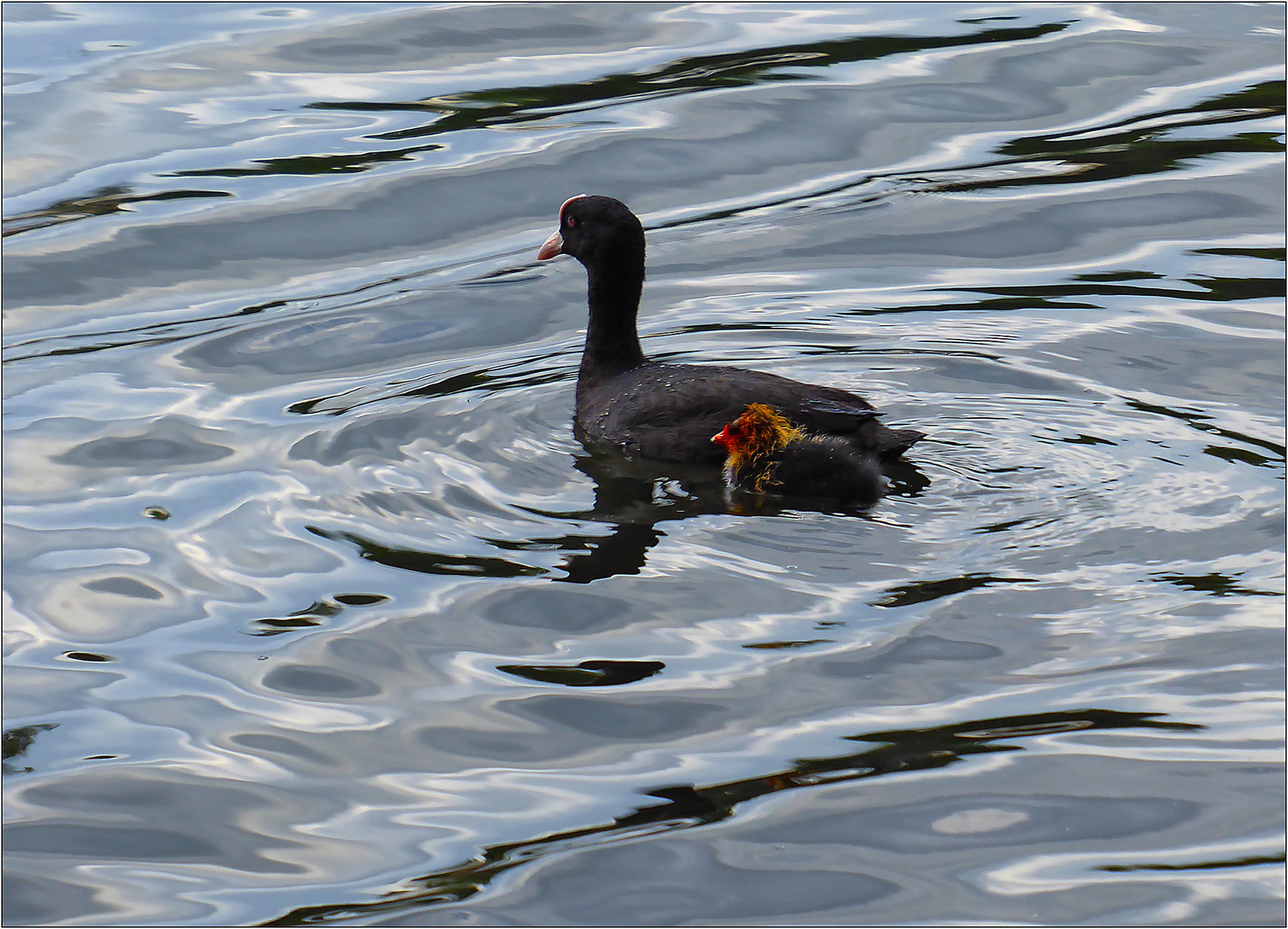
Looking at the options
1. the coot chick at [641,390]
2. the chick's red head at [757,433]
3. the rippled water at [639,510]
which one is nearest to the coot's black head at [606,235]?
the coot chick at [641,390]

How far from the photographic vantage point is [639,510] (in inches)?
275

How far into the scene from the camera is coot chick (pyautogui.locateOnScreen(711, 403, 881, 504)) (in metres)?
6.84

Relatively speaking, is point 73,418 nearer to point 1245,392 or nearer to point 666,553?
point 666,553

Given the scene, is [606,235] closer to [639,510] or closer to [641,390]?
[641,390]

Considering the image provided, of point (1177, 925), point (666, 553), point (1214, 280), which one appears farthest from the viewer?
→ point (1214, 280)

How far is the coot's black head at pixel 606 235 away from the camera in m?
8.36

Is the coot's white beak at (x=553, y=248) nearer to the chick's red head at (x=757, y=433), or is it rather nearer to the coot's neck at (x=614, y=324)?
the coot's neck at (x=614, y=324)

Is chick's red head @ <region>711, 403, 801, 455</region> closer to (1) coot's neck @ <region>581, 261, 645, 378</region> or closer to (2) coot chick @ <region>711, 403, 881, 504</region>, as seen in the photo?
(2) coot chick @ <region>711, 403, 881, 504</region>

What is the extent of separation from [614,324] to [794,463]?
173 centimetres

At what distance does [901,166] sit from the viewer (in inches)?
461

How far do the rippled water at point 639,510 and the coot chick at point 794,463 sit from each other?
0.60 feet

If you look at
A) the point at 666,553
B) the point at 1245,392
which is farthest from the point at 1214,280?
the point at 666,553

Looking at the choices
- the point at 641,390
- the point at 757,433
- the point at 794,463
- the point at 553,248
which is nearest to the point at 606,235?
the point at 553,248

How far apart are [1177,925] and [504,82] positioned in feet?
32.5
